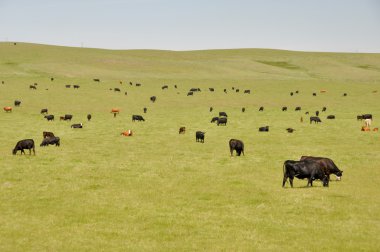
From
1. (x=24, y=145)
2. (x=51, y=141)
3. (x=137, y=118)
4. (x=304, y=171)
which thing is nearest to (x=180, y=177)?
(x=304, y=171)

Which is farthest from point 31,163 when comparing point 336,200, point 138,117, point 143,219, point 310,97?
point 310,97

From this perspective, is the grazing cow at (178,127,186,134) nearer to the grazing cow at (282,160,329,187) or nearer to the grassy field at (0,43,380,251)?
the grassy field at (0,43,380,251)

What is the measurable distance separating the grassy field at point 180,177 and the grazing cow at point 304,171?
538mm

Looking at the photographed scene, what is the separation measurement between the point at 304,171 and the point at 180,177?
5.54 m

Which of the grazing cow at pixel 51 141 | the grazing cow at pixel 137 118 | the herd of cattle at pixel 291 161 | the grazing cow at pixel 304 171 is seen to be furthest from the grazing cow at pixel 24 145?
the grazing cow at pixel 137 118

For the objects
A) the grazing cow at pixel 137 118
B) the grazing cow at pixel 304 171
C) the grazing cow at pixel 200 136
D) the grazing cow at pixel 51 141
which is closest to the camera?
the grazing cow at pixel 304 171

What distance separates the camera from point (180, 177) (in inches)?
927

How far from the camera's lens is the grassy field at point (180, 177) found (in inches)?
591

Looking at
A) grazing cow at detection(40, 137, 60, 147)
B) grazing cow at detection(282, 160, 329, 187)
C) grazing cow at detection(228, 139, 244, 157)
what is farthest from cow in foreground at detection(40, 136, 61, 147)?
grazing cow at detection(282, 160, 329, 187)

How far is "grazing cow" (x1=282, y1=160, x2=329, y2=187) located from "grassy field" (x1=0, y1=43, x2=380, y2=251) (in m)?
0.54

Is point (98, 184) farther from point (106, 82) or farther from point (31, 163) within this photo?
point (106, 82)

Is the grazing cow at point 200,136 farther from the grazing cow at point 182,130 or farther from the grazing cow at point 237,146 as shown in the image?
the grazing cow at point 237,146

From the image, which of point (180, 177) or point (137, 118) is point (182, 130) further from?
point (180, 177)

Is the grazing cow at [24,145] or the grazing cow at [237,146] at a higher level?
the grazing cow at [237,146]
